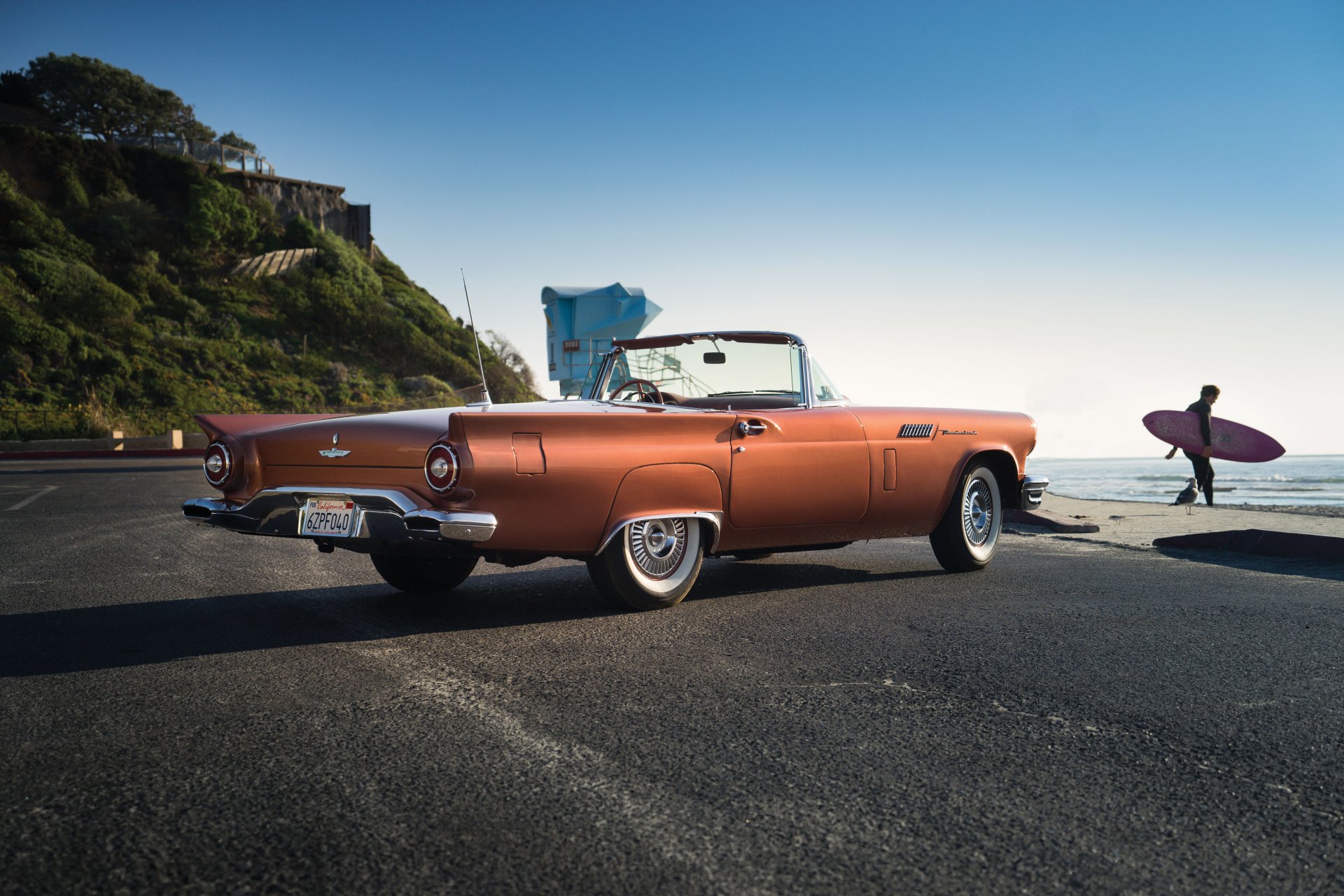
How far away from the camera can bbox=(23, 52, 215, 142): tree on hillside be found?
2635 inches

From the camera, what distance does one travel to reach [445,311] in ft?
224

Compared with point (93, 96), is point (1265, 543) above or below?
below

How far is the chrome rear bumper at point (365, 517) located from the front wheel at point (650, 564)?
0.80m

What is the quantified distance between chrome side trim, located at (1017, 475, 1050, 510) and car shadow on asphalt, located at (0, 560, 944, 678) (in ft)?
2.86

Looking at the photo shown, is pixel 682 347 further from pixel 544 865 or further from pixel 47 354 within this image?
pixel 47 354

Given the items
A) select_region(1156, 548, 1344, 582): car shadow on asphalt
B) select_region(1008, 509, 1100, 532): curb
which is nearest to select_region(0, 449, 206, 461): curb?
select_region(1008, 509, 1100, 532): curb

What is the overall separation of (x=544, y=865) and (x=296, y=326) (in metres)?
60.7

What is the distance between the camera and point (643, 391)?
6621mm

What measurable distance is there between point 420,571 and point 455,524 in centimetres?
178

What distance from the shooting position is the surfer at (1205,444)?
14141mm

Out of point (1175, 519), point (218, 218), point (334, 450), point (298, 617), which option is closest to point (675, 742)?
point (334, 450)

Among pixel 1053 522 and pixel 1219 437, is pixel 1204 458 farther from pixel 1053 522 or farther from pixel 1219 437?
pixel 1053 522

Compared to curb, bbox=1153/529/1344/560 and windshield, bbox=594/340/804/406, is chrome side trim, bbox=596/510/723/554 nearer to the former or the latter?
windshield, bbox=594/340/804/406

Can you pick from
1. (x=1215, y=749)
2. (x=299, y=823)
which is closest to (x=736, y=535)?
(x=1215, y=749)
